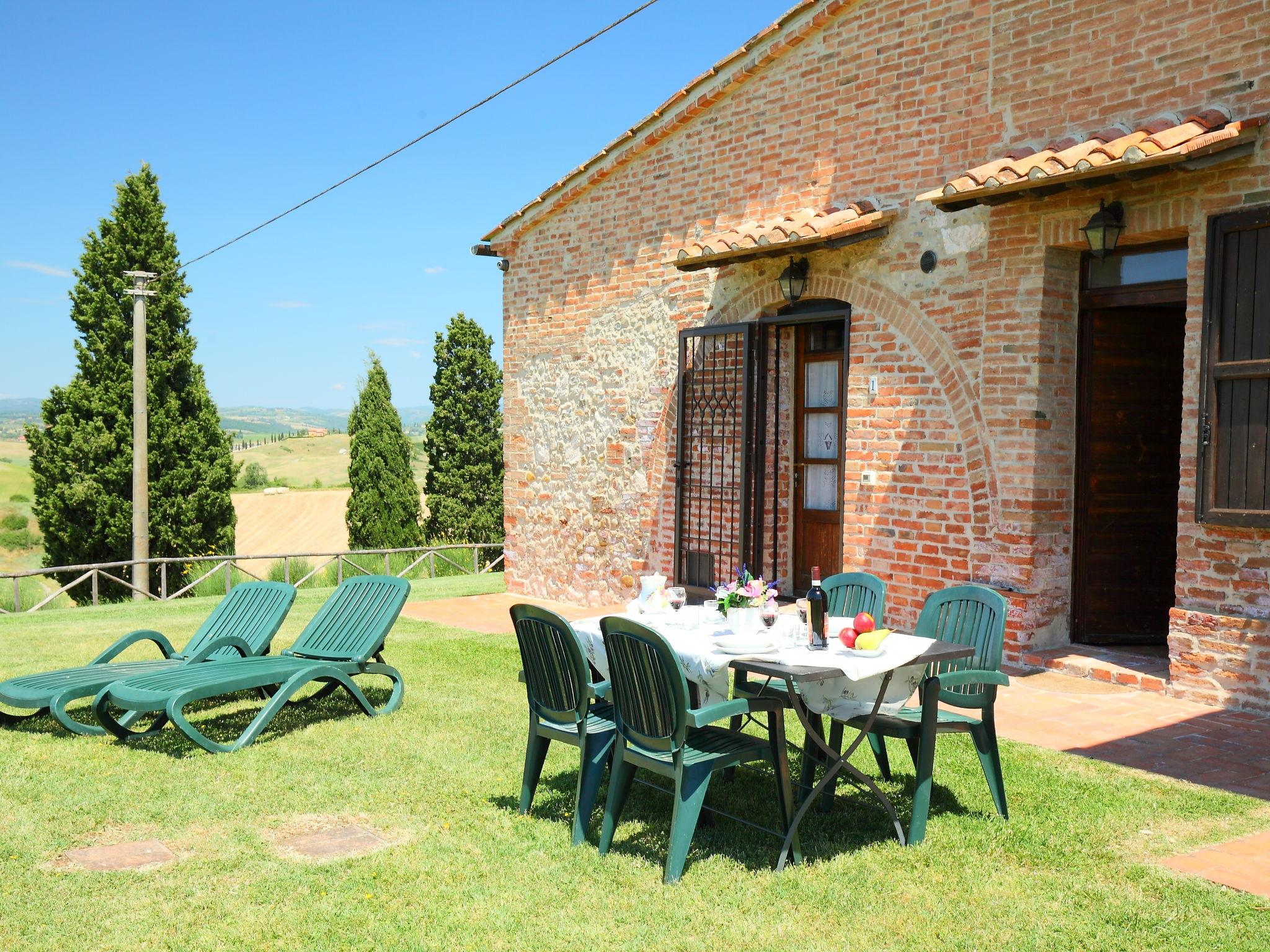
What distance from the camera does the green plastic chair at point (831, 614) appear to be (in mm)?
4398

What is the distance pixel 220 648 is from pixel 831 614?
379 centimetres

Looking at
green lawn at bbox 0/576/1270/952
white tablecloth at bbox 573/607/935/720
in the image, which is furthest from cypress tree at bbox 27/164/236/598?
white tablecloth at bbox 573/607/935/720

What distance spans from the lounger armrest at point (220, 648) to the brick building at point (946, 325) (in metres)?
4.01

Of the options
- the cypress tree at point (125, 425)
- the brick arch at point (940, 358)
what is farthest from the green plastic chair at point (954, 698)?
the cypress tree at point (125, 425)

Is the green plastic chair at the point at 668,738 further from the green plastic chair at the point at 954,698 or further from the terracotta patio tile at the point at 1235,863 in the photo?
the terracotta patio tile at the point at 1235,863

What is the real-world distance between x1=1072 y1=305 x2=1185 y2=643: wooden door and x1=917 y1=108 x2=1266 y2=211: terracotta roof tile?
1149mm

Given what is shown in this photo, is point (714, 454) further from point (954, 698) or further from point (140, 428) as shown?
point (140, 428)

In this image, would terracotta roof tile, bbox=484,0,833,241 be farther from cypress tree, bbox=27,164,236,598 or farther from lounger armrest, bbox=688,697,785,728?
cypress tree, bbox=27,164,236,598

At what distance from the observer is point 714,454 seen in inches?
372

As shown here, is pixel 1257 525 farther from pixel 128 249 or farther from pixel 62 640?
pixel 128 249

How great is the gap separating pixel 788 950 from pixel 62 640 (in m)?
8.31

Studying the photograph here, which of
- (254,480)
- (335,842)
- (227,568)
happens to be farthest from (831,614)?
(254,480)

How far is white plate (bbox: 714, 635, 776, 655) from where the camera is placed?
415 cm

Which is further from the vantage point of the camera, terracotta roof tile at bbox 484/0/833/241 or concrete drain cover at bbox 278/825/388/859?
terracotta roof tile at bbox 484/0/833/241
